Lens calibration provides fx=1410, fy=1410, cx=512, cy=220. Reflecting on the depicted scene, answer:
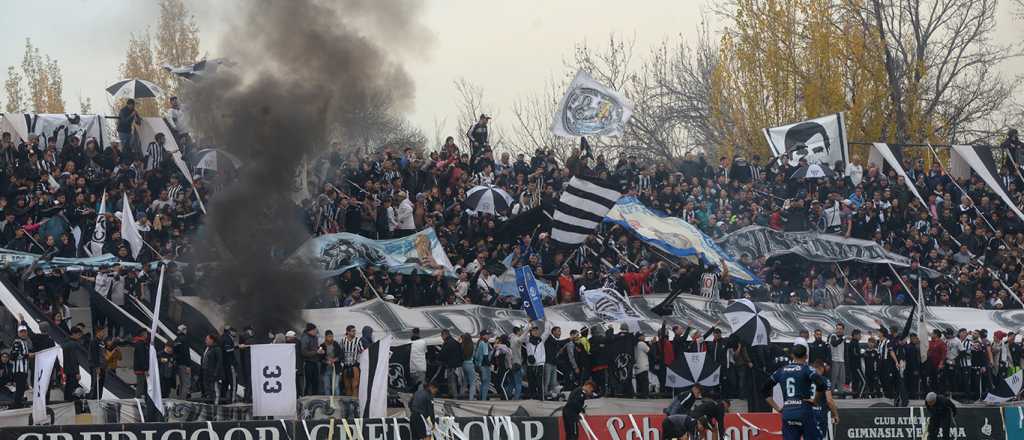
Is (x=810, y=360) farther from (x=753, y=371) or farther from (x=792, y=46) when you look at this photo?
(x=792, y=46)

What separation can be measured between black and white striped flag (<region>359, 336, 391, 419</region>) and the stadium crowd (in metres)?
2.77

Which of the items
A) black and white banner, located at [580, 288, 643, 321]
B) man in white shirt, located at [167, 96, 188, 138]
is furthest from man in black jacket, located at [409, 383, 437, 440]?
man in white shirt, located at [167, 96, 188, 138]

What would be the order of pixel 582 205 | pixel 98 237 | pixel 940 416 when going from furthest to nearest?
pixel 582 205 < pixel 98 237 < pixel 940 416

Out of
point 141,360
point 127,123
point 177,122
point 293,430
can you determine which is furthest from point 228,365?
point 177,122

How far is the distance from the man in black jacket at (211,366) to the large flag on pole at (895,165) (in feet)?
61.1

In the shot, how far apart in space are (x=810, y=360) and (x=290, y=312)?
9919mm

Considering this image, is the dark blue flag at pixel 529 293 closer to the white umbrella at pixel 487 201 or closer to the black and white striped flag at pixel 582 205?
the black and white striped flag at pixel 582 205

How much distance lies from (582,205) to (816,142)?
A: 10.7 meters

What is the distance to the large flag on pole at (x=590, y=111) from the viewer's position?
33.1m

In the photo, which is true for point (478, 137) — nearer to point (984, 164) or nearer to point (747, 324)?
point (747, 324)

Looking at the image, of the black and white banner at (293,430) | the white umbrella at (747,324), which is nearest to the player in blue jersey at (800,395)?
the black and white banner at (293,430)

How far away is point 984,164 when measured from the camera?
36.8 m

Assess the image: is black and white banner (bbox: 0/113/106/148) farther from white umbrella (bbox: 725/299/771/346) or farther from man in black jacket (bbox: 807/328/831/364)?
man in black jacket (bbox: 807/328/831/364)

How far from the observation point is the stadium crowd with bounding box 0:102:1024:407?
24875 mm
